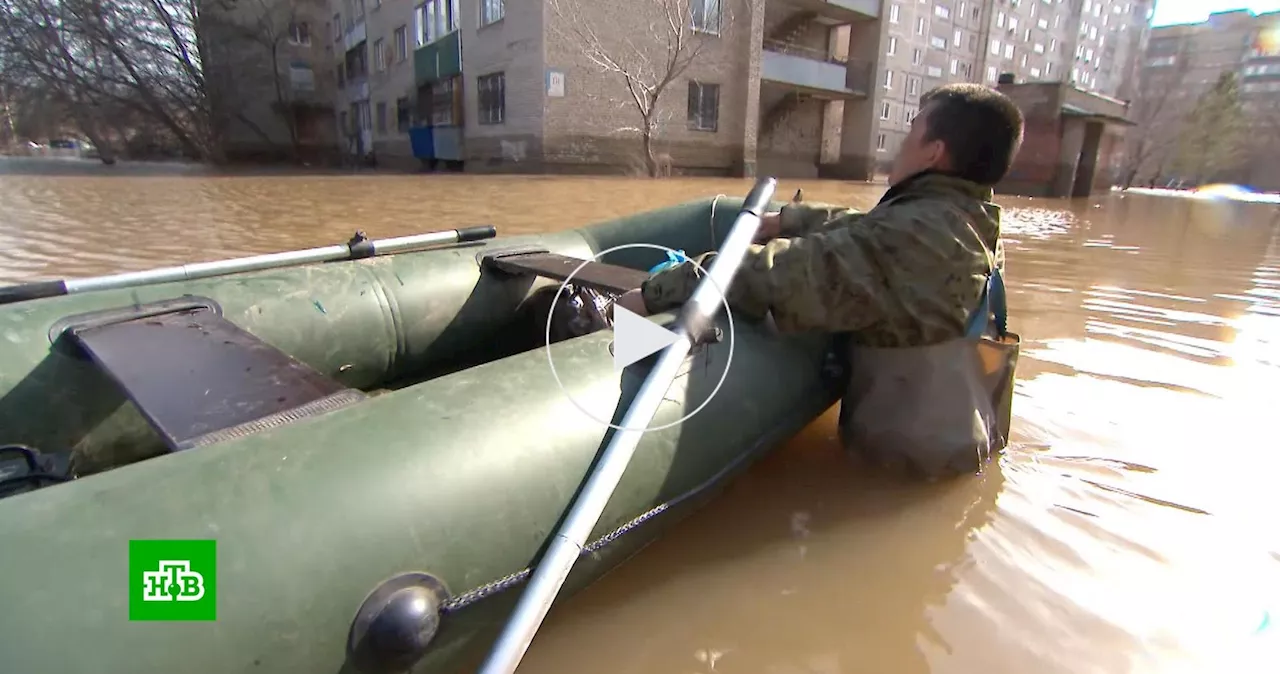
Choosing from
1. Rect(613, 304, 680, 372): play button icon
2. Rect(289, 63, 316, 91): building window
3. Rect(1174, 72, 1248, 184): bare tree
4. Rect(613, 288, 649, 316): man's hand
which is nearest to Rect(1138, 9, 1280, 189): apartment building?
Rect(1174, 72, 1248, 184): bare tree

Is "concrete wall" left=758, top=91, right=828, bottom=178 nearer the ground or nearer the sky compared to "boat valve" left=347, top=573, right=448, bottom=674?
nearer the sky

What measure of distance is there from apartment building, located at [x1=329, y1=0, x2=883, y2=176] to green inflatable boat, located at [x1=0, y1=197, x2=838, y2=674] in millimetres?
13644

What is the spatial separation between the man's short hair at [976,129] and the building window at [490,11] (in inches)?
612

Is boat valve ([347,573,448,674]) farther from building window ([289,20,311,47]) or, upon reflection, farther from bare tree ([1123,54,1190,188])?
bare tree ([1123,54,1190,188])

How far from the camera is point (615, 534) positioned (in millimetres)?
1446

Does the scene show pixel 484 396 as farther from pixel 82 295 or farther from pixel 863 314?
pixel 82 295

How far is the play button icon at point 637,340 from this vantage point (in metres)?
1.59

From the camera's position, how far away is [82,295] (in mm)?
1932

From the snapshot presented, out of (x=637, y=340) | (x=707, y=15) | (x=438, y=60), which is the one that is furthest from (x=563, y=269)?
(x=438, y=60)

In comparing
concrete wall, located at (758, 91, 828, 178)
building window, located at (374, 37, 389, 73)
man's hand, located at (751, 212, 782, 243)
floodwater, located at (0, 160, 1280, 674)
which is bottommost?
floodwater, located at (0, 160, 1280, 674)

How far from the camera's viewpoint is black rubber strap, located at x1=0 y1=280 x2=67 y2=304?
6.46 ft

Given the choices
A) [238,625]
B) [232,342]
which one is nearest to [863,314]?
[238,625]

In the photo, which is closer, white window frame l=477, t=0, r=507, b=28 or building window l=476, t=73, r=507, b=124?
white window frame l=477, t=0, r=507, b=28

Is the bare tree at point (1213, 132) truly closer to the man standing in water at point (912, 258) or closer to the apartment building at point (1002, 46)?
the apartment building at point (1002, 46)
